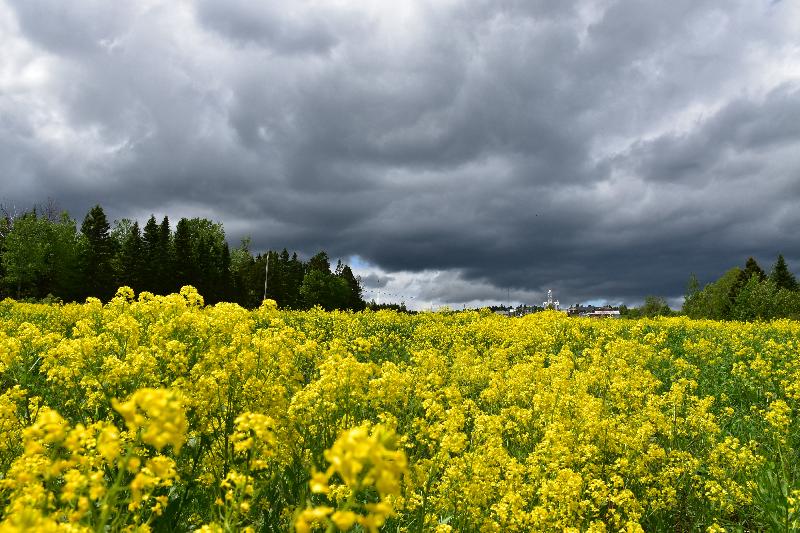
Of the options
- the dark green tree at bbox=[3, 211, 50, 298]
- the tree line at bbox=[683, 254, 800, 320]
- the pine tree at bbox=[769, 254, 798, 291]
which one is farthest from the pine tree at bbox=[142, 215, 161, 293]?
the pine tree at bbox=[769, 254, 798, 291]

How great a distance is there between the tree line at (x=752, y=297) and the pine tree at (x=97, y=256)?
213ft

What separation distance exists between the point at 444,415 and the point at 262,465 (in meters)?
2.92

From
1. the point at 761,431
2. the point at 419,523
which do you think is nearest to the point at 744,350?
the point at 761,431

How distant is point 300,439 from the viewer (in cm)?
492

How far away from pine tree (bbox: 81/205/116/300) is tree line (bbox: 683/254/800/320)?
64834mm

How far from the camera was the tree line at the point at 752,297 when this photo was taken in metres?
50.8

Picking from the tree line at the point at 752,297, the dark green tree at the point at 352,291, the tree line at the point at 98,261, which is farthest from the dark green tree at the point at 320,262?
the tree line at the point at 752,297

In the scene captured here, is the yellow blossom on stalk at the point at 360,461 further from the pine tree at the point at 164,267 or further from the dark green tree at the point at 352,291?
the dark green tree at the point at 352,291

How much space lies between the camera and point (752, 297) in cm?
→ 5428

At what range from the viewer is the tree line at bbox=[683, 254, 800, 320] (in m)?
50.8

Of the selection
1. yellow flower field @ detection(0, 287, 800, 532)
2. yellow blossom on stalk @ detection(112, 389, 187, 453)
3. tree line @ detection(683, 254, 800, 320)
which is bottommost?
yellow flower field @ detection(0, 287, 800, 532)

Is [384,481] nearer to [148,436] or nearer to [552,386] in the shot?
[148,436]

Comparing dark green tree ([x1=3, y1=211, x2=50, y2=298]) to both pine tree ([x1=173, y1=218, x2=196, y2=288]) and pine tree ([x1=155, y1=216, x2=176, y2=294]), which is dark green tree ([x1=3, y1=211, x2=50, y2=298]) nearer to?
pine tree ([x1=155, y1=216, x2=176, y2=294])

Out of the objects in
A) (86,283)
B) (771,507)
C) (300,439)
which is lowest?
(771,507)
